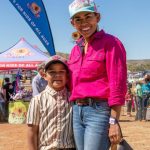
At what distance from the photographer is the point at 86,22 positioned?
122 inches

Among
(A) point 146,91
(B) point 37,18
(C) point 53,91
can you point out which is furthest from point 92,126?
(A) point 146,91

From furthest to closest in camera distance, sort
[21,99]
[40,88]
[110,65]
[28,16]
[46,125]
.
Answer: [21,99]
[28,16]
[40,88]
[46,125]
[110,65]

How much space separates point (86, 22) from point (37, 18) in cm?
837

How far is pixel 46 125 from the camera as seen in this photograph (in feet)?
10.4

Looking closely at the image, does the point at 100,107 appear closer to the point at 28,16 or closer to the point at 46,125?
the point at 46,125

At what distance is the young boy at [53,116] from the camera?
10.3 ft

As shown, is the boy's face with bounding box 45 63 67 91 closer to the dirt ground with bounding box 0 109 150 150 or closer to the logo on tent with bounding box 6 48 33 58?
the dirt ground with bounding box 0 109 150 150

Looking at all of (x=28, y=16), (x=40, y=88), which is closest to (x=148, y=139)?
(x=40, y=88)

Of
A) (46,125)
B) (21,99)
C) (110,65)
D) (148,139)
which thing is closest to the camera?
(110,65)

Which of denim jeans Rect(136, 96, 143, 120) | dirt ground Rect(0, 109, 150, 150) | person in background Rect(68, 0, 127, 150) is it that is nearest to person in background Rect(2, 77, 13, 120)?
dirt ground Rect(0, 109, 150, 150)

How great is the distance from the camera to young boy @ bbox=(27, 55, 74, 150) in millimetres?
3141

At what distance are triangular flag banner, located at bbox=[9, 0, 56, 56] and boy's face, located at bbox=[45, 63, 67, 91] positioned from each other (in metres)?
7.98

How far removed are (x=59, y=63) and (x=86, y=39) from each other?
278mm

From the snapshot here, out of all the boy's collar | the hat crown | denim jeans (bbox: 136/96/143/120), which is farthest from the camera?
denim jeans (bbox: 136/96/143/120)
